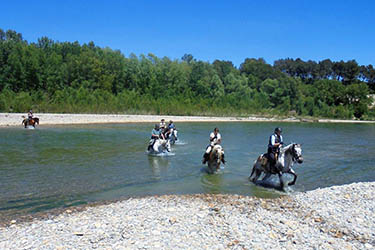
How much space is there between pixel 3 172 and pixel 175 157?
9.23 meters

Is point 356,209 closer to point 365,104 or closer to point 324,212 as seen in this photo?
point 324,212

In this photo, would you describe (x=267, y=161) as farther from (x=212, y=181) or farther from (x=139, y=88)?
(x=139, y=88)

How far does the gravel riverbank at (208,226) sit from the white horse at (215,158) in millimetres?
4789

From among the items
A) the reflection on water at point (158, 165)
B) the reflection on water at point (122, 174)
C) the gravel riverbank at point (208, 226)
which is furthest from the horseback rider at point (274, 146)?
the reflection on water at point (158, 165)

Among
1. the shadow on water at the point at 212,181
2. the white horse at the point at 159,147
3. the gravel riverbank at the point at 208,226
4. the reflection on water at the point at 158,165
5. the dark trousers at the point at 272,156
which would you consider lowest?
the shadow on water at the point at 212,181

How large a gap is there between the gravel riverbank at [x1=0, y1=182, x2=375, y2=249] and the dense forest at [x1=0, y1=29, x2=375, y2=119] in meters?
50.1

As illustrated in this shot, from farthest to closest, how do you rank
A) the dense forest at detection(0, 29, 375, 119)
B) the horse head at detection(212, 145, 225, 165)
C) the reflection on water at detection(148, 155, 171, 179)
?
the dense forest at detection(0, 29, 375, 119) < the reflection on water at detection(148, 155, 171, 179) < the horse head at detection(212, 145, 225, 165)

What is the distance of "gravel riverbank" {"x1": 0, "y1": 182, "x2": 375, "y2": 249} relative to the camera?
23.3 feet

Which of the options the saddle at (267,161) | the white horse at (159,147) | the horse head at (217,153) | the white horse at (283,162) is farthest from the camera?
the white horse at (159,147)

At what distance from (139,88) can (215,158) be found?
7685cm

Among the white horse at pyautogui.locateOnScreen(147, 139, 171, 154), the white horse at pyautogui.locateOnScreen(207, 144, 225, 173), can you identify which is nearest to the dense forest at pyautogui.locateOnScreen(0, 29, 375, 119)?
the white horse at pyautogui.locateOnScreen(147, 139, 171, 154)

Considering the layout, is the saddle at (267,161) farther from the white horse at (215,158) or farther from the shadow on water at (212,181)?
the white horse at (215,158)

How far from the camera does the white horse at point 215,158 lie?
15367 mm

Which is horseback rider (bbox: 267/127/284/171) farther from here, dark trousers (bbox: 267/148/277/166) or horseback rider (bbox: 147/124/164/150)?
horseback rider (bbox: 147/124/164/150)
